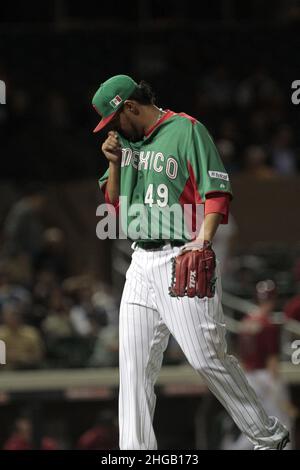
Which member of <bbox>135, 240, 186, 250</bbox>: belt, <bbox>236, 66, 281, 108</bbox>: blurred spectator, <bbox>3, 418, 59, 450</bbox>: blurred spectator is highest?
<bbox>236, 66, 281, 108</bbox>: blurred spectator

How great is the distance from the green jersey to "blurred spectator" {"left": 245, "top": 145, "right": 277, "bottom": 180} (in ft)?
25.3

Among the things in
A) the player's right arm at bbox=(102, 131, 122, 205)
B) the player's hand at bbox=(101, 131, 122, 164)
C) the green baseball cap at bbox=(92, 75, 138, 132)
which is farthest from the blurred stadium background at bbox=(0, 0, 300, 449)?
the green baseball cap at bbox=(92, 75, 138, 132)

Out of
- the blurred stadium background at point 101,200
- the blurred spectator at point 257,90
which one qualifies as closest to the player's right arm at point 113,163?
the blurred stadium background at point 101,200

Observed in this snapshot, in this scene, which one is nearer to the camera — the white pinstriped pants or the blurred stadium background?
the white pinstriped pants

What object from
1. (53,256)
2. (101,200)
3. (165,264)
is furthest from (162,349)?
(101,200)

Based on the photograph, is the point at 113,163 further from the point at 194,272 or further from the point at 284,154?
the point at 284,154

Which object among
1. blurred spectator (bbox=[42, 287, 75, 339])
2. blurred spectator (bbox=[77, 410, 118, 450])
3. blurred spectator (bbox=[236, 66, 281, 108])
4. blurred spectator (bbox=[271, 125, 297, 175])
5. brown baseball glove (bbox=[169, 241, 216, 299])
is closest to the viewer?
brown baseball glove (bbox=[169, 241, 216, 299])

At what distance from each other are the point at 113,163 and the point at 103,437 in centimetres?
372

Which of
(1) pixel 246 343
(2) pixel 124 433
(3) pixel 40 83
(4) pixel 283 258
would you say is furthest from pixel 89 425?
(3) pixel 40 83

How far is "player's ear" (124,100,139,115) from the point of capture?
4977 millimetres

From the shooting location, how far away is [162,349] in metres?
5.07

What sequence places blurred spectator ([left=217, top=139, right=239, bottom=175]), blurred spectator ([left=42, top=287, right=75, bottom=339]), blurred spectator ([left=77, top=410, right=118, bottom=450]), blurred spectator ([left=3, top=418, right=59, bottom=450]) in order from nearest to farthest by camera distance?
blurred spectator ([left=77, top=410, right=118, bottom=450]) → blurred spectator ([left=3, top=418, right=59, bottom=450]) → blurred spectator ([left=42, top=287, right=75, bottom=339]) → blurred spectator ([left=217, top=139, right=239, bottom=175])

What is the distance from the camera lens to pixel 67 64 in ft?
46.8

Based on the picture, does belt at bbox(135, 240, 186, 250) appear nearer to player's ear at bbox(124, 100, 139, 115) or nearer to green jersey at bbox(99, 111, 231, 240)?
green jersey at bbox(99, 111, 231, 240)
